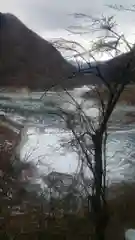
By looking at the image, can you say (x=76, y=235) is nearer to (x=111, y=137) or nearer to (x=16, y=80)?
(x=111, y=137)

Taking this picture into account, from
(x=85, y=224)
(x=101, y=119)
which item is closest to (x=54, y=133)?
(x=101, y=119)

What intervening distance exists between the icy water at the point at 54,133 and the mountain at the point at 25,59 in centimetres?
9

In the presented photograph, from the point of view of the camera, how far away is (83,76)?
3059 millimetres

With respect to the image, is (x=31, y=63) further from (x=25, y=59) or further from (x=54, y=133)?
(x=54, y=133)

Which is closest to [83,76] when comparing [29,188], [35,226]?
[29,188]

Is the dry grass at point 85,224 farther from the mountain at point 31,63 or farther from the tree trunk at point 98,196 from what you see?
the mountain at point 31,63

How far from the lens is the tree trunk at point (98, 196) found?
2918 mm

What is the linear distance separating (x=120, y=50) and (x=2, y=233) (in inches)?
51.4

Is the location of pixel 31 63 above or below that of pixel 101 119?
above

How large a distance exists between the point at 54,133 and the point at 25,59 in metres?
0.51

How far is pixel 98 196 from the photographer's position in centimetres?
295

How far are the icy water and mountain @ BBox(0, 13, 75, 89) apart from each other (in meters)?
0.09

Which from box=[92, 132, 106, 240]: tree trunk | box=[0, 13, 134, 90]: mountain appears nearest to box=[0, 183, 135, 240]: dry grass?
box=[92, 132, 106, 240]: tree trunk

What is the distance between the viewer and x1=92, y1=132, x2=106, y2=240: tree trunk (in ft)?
9.57
